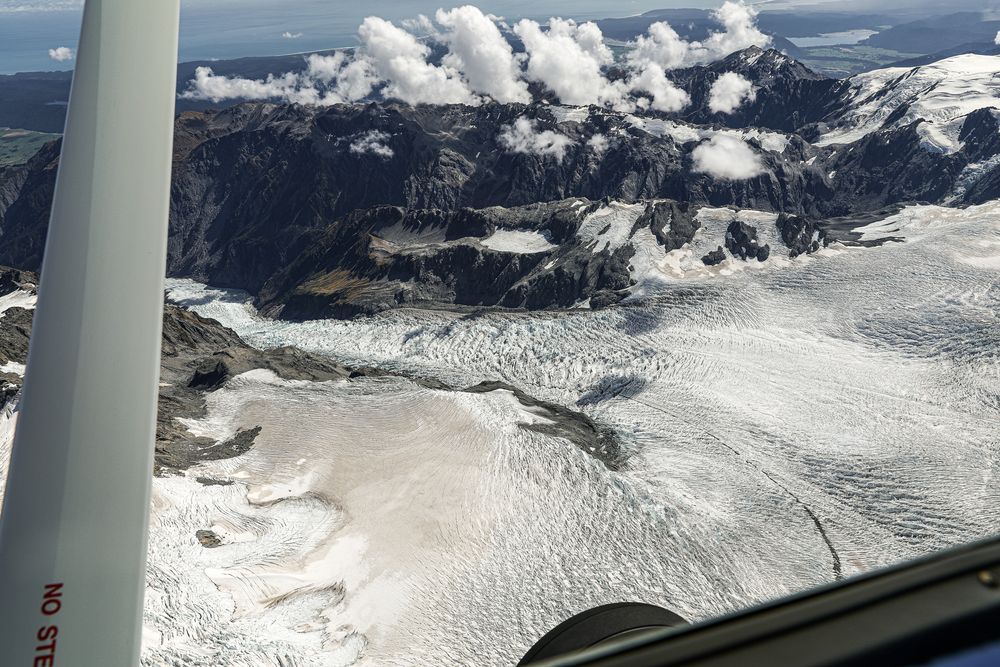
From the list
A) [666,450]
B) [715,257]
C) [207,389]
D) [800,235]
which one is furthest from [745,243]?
[207,389]

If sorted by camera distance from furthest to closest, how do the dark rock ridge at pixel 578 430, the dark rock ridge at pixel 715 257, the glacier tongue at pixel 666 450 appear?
1. the dark rock ridge at pixel 715 257
2. the dark rock ridge at pixel 578 430
3. the glacier tongue at pixel 666 450

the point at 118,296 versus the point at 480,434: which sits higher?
the point at 118,296

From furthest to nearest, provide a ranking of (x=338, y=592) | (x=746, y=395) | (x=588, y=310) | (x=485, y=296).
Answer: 1. (x=485, y=296)
2. (x=588, y=310)
3. (x=746, y=395)
4. (x=338, y=592)

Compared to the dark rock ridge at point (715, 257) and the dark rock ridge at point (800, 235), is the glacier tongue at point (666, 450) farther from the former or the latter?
the dark rock ridge at point (800, 235)

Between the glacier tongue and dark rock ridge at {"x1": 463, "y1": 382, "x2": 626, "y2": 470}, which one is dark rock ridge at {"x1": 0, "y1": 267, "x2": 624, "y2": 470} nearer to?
dark rock ridge at {"x1": 463, "y1": 382, "x2": 626, "y2": 470}

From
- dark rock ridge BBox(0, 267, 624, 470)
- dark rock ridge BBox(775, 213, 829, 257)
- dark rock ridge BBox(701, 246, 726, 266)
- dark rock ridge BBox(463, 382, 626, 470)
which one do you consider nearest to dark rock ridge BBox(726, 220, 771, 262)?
dark rock ridge BBox(701, 246, 726, 266)

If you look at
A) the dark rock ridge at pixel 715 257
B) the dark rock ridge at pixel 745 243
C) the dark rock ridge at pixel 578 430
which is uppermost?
the dark rock ridge at pixel 745 243

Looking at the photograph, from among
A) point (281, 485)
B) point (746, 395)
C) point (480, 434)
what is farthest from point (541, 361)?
point (281, 485)

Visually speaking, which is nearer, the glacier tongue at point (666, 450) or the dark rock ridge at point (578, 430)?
the glacier tongue at point (666, 450)

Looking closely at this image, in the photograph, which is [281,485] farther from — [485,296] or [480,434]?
[485,296]

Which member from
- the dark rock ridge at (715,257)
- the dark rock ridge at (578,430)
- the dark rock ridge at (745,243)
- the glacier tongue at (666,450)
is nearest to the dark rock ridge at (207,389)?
the dark rock ridge at (578,430)

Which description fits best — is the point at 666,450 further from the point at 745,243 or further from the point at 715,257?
the point at 745,243
